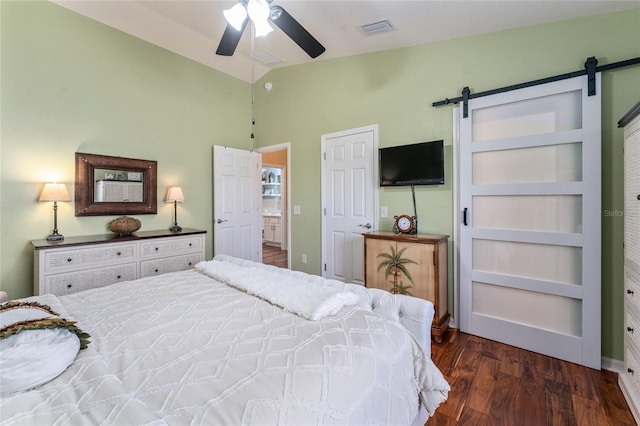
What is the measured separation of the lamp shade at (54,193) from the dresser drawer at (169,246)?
0.82 meters

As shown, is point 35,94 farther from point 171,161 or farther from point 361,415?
point 361,415

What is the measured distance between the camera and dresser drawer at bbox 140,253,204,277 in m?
3.05

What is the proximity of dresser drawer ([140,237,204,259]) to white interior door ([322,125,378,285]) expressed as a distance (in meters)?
1.65

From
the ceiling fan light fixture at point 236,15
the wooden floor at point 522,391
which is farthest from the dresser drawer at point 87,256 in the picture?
the wooden floor at point 522,391

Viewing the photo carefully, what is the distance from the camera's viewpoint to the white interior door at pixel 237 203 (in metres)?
4.11

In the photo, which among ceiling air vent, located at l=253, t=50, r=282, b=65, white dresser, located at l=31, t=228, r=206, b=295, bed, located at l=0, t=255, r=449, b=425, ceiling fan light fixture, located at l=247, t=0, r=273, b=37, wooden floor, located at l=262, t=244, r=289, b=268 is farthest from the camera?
wooden floor, located at l=262, t=244, r=289, b=268

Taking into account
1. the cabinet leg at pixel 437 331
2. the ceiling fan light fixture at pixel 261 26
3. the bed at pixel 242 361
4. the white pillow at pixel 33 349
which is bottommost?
the cabinet leg at pixel 437 331

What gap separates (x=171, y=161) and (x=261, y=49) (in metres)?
1.89

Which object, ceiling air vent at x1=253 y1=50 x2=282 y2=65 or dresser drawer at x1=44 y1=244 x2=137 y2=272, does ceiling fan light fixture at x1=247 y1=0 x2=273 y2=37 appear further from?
dresser drawer at x1=44 y1=244 x2=137 y2=272

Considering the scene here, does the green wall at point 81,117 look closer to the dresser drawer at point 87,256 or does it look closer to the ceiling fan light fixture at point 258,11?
the dresser drawer at point 87,256

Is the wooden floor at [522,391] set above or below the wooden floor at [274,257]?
below

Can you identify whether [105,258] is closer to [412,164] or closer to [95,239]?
[95,239]

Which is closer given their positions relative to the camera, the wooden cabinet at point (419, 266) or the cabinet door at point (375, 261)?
the wooden cabinet at point (419, 266)

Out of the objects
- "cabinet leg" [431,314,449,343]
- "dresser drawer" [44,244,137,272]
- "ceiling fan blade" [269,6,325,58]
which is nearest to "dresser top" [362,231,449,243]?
"cabinet leg" [431,314,449,343]
